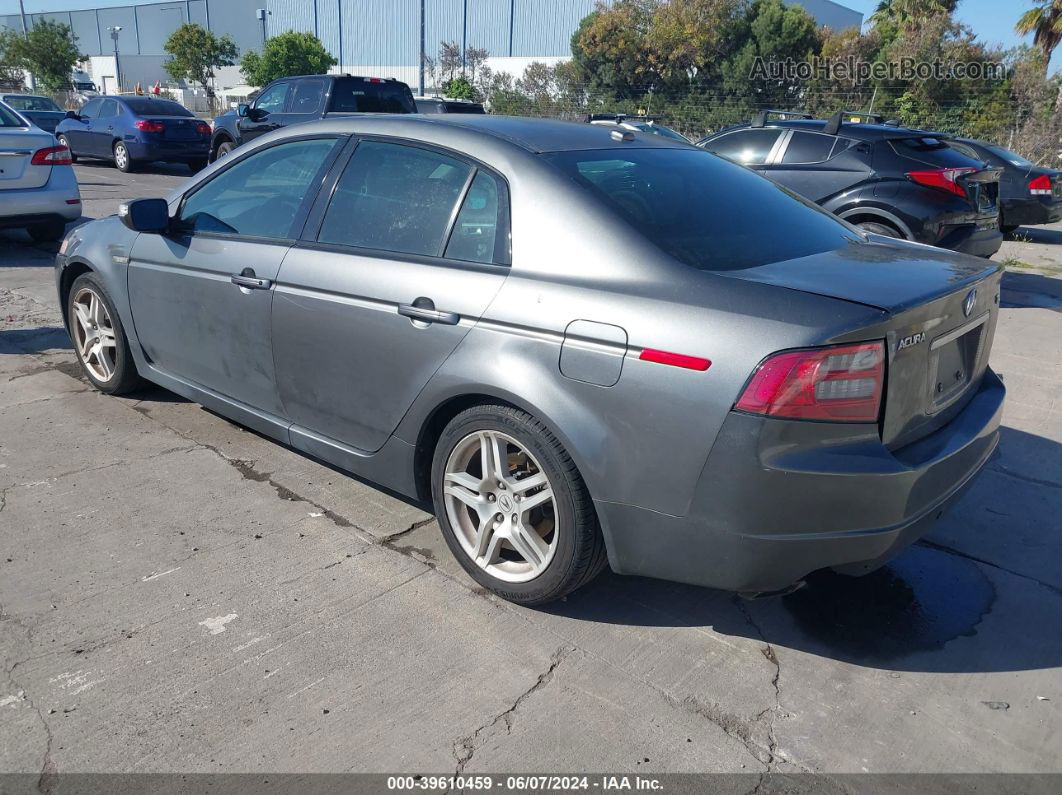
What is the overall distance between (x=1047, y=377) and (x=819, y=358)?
4850mm

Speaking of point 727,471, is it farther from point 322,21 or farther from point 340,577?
point 322,21

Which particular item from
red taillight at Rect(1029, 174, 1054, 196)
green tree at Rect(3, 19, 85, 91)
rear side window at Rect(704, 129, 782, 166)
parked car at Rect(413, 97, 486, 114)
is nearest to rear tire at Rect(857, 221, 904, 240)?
rear side window at Rect(704, 129, 782, 166)

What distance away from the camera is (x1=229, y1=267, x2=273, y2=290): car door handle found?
3775 mm

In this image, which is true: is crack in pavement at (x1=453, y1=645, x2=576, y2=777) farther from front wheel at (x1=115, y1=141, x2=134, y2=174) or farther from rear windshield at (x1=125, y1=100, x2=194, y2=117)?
rear windshield at (x1=125, y1=100, x2=194, y2=117)

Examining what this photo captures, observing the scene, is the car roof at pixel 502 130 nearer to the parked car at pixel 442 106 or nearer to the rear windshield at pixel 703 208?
the rear windshield at pixel 703 208

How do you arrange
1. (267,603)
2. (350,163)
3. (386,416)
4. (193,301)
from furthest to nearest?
1. (193,301)
2. (350,163)
3. (386,416)
4. (267,603)

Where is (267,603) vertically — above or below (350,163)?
below

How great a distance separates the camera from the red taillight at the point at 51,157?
884 centimetres

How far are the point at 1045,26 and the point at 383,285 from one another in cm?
3213

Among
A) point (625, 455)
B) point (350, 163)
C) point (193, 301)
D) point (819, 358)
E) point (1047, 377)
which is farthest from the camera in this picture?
point (1047, 377)

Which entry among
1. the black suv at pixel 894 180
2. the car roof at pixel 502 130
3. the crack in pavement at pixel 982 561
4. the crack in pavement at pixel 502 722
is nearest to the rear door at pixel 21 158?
the car roof at pixel 502 130

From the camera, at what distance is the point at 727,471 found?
8.36ft

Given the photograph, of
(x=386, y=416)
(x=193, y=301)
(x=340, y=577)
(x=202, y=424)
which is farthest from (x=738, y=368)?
(x=202, y=424)

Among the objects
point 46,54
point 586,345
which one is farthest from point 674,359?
point 46,54
